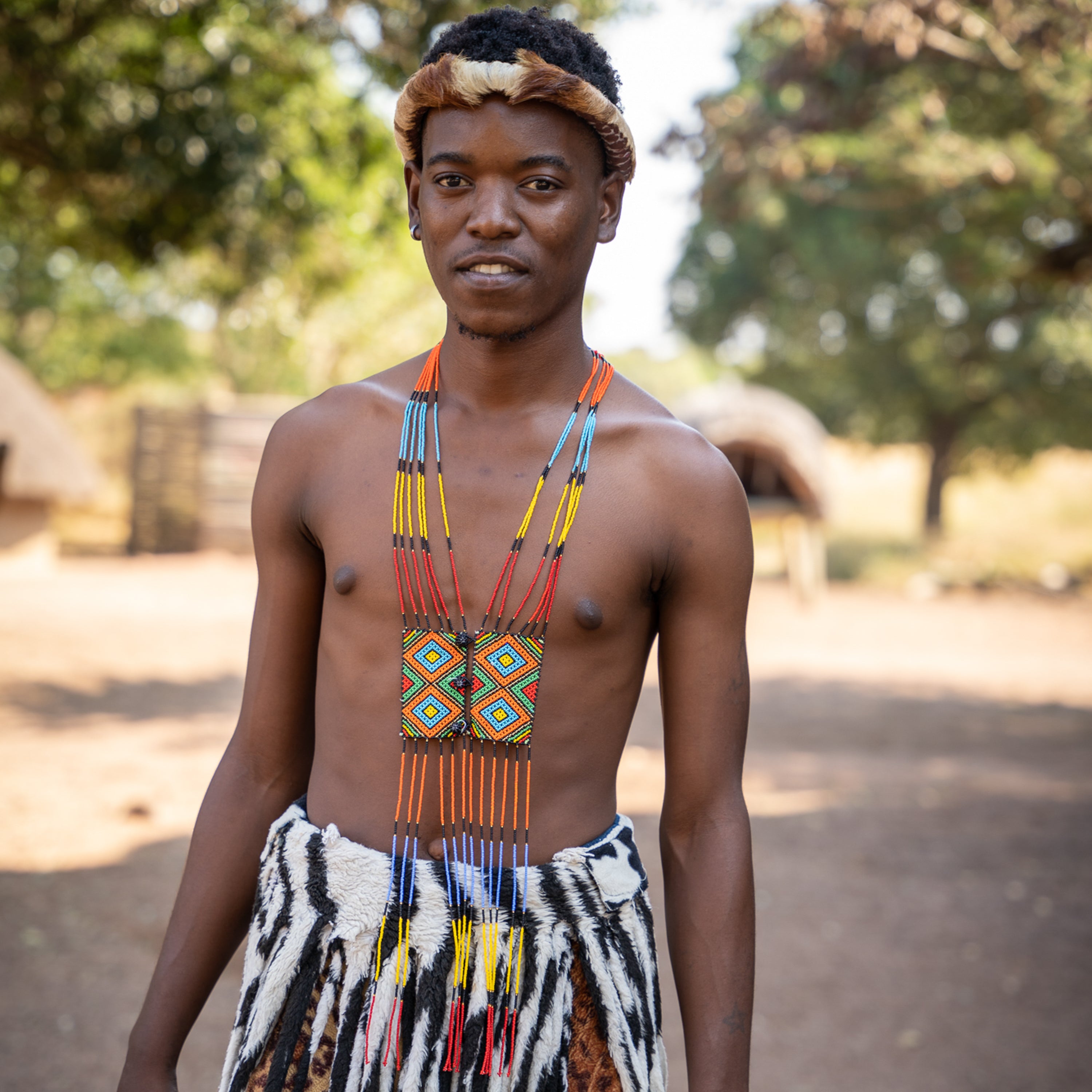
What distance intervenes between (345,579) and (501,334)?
415 millimetres

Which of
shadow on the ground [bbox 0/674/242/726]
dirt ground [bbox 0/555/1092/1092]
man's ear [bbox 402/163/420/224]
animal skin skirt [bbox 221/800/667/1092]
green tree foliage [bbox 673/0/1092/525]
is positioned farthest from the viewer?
shadow on the ground [bbox 0/674/242/726]

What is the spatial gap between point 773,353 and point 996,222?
1164 cm

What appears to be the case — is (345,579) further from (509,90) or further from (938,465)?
(938,465)

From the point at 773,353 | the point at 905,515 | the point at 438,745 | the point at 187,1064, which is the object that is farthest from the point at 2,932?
the point at 905,515

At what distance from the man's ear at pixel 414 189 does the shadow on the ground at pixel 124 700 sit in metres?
6.73

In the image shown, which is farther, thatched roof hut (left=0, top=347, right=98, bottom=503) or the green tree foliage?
thatched roof hut (left=0, top=347, right=98, bottom=503)

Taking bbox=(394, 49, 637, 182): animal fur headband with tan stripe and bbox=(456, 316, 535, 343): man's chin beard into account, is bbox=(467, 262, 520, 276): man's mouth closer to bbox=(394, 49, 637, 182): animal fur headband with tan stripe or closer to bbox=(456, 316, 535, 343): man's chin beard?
bbox=(456, 316, 535, 343): man's chin beard

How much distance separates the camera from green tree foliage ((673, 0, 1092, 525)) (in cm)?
657

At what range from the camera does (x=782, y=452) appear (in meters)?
15.0

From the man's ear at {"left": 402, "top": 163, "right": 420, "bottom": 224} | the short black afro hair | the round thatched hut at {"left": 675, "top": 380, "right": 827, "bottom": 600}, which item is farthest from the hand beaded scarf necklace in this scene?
the round thatched hut at {"left": 675, "top": 380, "right": 827, "bottom": 600}

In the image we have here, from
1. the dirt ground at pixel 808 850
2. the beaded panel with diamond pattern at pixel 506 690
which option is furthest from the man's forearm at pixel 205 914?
the dirt ground at pixel 808 850

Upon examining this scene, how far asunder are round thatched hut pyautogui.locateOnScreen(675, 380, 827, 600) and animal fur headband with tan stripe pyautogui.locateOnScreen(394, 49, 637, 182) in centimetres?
1294

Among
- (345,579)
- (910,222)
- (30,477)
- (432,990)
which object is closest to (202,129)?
(345,579)

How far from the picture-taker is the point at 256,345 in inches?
1025
